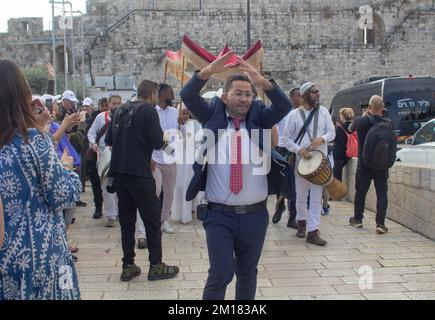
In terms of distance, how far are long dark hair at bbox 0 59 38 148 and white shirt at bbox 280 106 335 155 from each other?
426 cm

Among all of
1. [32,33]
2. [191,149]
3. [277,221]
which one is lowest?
[277,221]

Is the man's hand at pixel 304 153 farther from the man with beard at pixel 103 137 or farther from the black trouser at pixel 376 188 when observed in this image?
the man with beard at pixel 103 137

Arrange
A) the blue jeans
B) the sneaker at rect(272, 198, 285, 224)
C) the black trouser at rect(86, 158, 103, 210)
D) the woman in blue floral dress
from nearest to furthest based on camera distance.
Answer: the woman in blue floral dress → the blue jeans → the sneaker at rect(272, 198, 285, 224) → the black trouser at rect(86, 158, 103, 210)

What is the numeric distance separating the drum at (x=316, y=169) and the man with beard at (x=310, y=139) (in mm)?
105

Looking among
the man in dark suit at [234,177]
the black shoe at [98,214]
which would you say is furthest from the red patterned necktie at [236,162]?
the black shoe at [98,214]

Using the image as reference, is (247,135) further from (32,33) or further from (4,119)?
(32,33)

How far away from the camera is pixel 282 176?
3.77m

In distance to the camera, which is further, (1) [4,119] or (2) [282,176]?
(2) [282,176]

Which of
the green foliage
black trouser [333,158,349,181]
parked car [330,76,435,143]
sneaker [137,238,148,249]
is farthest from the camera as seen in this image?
the green foliage

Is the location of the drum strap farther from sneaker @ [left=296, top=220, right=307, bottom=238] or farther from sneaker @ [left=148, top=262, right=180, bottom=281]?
sneaker @ [left=148, top=262, right=180, bottom=281]

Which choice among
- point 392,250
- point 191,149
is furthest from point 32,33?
point 392,250

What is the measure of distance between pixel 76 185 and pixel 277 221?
521 cm

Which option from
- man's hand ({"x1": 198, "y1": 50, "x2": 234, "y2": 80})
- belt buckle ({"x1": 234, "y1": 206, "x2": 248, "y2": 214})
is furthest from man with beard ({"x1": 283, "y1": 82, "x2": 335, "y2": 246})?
man's hand ({"x1": 198, "y1": 50, "x2": 234, "y2": 80})

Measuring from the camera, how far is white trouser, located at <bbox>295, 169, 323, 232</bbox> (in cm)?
640
